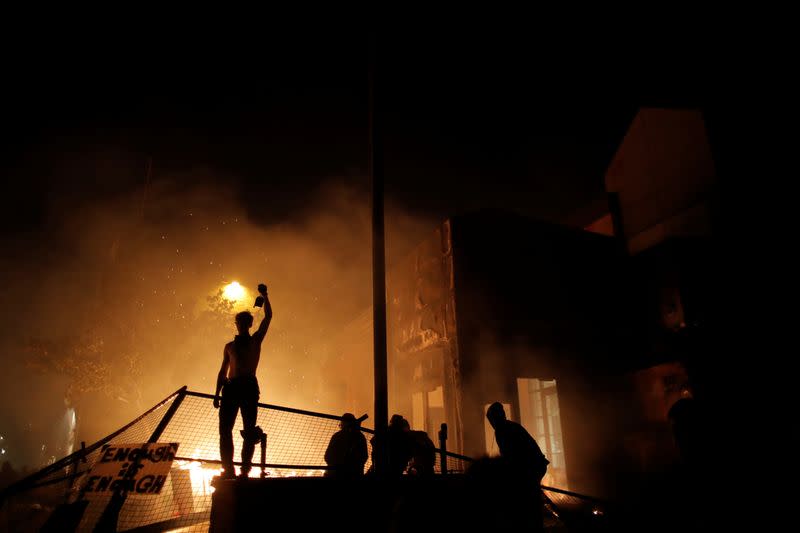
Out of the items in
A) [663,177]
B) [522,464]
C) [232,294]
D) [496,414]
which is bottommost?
[522,464]

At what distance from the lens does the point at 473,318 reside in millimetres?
11203

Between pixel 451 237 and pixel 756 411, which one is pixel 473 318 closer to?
pixel 451 237

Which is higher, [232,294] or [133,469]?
[232,294]

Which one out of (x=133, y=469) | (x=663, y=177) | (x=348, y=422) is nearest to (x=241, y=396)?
(x=133, y=469)

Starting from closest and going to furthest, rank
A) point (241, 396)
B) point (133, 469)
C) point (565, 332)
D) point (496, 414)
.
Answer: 1. point (133, 469)
2. point (241, 396)
3. point (496, 414)
4. point (565, 332)

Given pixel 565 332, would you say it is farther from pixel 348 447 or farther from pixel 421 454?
Result: pixel 348 447

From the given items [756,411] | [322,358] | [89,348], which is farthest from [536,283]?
[89,348]

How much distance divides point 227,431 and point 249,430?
241 millimetres

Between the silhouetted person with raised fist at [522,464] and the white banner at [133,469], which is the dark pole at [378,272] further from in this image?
the white banner at [133,469]

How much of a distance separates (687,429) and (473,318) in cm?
620

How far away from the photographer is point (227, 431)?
16.6 ft

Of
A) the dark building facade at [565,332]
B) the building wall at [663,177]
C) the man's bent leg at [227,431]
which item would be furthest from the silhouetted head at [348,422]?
the building wall at [663,177]

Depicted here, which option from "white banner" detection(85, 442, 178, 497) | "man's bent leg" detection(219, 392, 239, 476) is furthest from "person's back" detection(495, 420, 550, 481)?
"white banner" detection(85, 442, 178, 497)

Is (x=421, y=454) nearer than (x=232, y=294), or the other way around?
(x=421, y=454)
